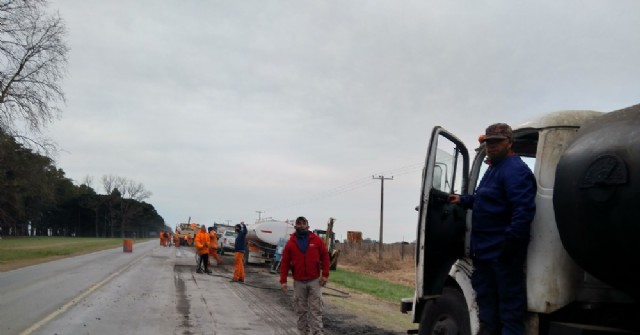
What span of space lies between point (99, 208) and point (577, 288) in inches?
5861

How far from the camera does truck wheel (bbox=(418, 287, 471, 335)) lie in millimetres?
4544

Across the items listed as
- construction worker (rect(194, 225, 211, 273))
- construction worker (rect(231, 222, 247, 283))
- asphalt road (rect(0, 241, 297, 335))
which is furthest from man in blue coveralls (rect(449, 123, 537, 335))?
construction worker (rect(194, 225, 211, 273))

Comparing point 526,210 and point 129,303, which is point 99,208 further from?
point 526,210

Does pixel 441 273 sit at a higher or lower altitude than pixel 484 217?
lower

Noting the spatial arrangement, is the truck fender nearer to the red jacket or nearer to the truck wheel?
the truck wheel

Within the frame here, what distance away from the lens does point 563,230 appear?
3.42m

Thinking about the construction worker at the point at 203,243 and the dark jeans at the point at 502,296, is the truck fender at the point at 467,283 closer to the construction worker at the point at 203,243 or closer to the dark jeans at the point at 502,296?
the dark jeans at the point at 502,296

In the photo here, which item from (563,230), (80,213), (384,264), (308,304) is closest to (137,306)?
(308,304)

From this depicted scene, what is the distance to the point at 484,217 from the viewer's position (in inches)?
160

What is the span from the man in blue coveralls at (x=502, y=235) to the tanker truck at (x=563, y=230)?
11cm

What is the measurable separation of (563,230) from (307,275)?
5322 mm

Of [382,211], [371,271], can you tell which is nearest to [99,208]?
[382,211]

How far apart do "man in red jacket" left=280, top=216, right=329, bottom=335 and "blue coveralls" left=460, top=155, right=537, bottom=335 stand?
437 centimetres

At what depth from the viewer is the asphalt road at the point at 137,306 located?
29.7ft
